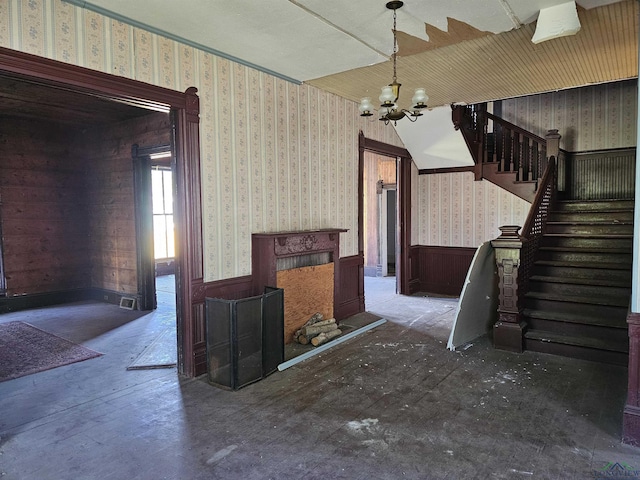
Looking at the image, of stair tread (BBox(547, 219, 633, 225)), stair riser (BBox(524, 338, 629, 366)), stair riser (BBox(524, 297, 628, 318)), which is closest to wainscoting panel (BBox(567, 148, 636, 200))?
stair tread (BBox(547, 219, 633, 225))

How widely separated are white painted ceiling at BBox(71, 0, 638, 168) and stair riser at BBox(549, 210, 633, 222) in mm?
1783

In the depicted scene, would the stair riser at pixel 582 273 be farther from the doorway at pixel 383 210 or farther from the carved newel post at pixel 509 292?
the doorway at pixel 383 210

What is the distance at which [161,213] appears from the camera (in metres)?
10.9

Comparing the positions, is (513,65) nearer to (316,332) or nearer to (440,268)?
(316,332)

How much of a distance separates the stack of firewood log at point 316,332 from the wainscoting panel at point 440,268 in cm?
337

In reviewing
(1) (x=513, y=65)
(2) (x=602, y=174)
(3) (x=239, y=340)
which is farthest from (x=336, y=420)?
(2) (x=602, y=174)

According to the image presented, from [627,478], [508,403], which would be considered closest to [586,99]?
[508,403]

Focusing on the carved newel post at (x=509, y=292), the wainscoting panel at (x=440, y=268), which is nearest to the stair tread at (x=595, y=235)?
the carved newel post at (x=509, y=292)

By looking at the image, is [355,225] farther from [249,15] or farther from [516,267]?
[249,15]

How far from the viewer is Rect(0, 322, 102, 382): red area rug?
4371 millimetres

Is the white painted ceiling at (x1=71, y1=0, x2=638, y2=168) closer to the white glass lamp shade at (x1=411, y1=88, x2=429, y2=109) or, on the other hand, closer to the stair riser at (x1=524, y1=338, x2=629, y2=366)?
the white glass lamp shade at (x1=411, y1=88, x2=429, y2=109)

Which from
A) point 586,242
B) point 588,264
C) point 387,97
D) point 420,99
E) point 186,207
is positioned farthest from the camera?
point 586,242

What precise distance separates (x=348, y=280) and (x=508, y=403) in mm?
3262

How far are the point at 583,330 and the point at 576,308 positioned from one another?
0.33 m
